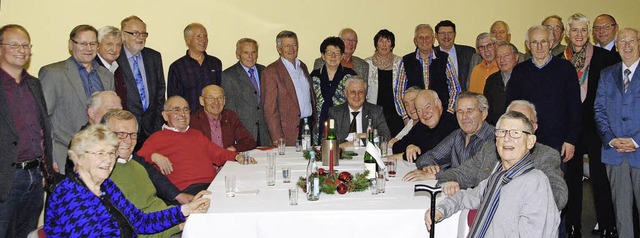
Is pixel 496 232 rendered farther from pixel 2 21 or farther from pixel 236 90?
pixel 2 21

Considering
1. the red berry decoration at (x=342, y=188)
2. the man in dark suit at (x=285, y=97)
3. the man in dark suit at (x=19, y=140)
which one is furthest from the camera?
the man in dark suit at (x=285, y=97)

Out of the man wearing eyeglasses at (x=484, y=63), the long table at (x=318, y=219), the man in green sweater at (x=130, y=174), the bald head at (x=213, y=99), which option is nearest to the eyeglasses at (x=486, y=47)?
the man wearing eyeglasses at (x=484, y=63)

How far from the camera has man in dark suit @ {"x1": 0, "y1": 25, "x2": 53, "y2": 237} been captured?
12.7 feet

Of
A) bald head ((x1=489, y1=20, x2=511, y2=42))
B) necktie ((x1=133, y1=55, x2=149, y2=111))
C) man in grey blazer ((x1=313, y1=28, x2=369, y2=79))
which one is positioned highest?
bald head ((x1=489, y1=20, x2=511, y2=42))

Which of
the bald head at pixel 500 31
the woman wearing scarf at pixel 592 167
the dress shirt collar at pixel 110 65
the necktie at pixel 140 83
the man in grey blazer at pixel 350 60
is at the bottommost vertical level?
the woman wearing scarf at pixel 592 167

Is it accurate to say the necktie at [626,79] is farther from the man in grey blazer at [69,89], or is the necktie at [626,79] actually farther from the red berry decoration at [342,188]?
the man in grey blazer at [69,89]

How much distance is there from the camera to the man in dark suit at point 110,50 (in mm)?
5223

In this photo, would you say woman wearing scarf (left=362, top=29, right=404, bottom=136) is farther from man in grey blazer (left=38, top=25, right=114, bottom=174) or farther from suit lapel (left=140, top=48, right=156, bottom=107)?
man in grey blazer (left=38, top=25, right=114, bottom=174)

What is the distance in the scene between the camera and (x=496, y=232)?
286cm

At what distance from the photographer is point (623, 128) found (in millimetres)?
4648

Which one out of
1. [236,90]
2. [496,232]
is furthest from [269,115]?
[496,232]

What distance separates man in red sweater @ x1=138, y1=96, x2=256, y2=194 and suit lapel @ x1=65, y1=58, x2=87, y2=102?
0.57 metres

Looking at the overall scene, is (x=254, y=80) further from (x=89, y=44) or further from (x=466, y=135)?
(x=466, y=135)

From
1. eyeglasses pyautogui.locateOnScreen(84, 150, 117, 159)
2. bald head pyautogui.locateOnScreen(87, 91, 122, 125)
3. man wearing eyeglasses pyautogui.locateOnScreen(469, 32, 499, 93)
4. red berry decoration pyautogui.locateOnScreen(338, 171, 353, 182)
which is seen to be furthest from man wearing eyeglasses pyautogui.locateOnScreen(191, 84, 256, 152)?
eyeglasses pyautogui.locateOnScreen(84, 150, 117, 159)
